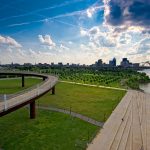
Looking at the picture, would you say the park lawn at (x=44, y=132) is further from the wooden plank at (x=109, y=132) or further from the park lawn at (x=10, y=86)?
the park lawn at (x=10, y=86)

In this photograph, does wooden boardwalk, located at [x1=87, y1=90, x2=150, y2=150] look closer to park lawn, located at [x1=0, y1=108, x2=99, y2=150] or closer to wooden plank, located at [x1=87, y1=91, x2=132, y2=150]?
wooden plank, located at [x1=87, y1=91, x2=132, y2=150]

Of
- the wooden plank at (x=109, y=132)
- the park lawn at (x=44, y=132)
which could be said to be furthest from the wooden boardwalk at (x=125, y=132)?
the park lawn at (x=44, y=132)

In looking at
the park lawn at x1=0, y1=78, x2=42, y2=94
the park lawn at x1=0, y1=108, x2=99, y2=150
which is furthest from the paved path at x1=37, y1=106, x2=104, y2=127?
the park lawn at x1=0, y1=78, x2=42, y2=94

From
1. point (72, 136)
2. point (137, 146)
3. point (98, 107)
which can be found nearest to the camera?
point (137, 146)

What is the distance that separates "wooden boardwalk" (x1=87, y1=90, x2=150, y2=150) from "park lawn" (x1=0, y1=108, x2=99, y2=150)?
5.94 ft

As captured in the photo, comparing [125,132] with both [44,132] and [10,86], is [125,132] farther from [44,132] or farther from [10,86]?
[10,86]

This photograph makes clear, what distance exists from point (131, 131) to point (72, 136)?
953cm

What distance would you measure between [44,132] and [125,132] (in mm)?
12256

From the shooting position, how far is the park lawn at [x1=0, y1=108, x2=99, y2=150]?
27359mm

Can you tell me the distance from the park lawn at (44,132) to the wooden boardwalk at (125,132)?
1811mm

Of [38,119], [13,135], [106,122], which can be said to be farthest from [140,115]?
[13,135]

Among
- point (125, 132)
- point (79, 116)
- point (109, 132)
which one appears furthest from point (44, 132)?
point (125, 132)

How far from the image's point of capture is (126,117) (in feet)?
134

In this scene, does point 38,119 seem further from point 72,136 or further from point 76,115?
point 72,136
